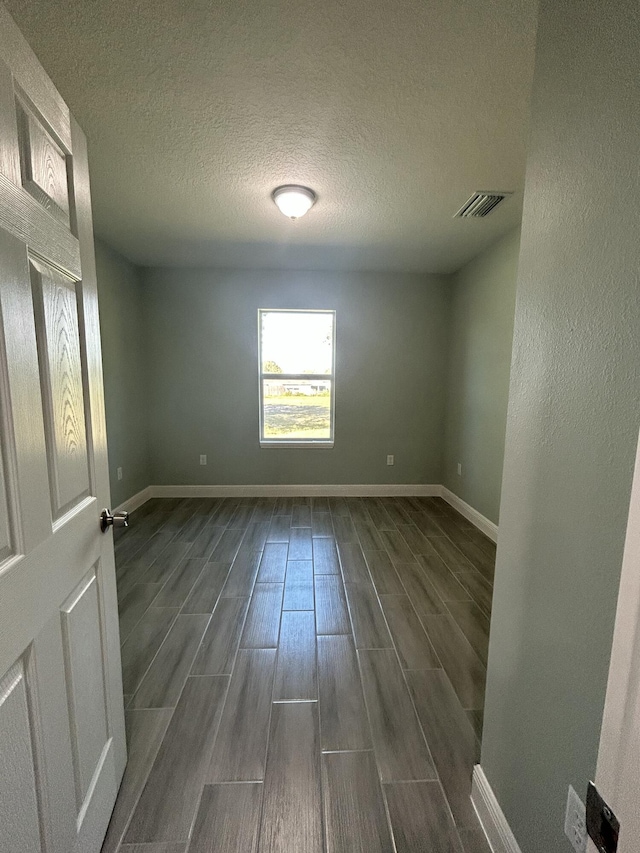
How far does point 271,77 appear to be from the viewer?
1.43m

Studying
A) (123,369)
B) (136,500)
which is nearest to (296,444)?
(136,500)

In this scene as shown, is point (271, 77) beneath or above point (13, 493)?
above

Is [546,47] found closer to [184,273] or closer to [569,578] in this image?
[569,578]

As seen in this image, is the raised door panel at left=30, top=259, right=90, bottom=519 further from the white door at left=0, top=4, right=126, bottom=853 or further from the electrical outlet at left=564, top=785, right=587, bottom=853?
the electrical outlet at left=564, top=785, right=587, bottom=853

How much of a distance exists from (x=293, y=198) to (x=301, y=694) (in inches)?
106

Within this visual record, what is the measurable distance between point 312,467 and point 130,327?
2.49 m

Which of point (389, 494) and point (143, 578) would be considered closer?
point (143, 578)

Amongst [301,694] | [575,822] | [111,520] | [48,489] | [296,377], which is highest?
[296,377]

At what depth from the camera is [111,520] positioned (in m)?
1.09

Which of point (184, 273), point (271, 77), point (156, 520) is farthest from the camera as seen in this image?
point (184, 273)

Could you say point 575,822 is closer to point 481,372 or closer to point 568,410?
point 568,410

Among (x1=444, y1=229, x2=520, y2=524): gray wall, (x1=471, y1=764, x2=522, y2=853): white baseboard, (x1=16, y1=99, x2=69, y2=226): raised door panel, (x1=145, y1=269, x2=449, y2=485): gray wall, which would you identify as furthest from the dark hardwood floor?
(x1=16, y1=99, x2=69, y2=226): raised door panel

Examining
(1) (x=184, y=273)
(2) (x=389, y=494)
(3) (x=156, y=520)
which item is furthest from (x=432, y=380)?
(3) (x=156, y=520)

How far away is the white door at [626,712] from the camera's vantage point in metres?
0.42
